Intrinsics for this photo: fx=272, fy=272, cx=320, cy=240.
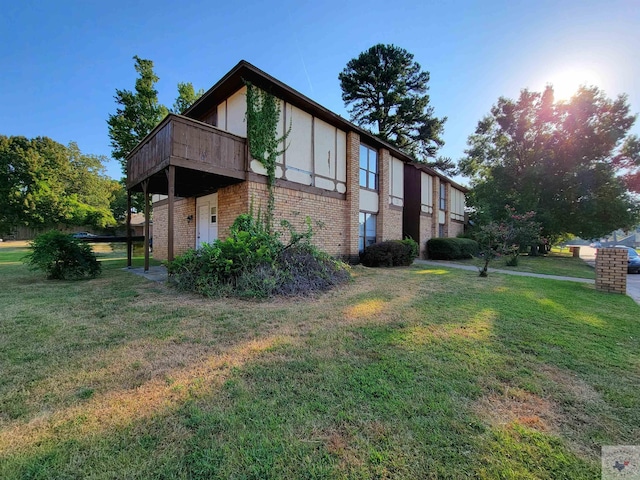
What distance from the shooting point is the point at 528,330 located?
3795 mm

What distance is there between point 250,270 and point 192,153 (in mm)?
3728

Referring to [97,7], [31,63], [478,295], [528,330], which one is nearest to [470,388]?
[528,330]

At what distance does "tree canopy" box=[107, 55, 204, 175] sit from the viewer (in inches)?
793

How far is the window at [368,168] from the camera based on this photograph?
12.3 meters

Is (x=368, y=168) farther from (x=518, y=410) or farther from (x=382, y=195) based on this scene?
(x=518, y=410)

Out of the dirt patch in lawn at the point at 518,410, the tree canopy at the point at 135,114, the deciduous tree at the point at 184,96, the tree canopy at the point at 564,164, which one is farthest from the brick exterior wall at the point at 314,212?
the deciduous tree at the point at 184,96

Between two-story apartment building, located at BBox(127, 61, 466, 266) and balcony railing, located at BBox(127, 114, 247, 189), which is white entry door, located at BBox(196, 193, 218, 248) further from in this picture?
balcony railing, located at BBox(127, 114, 247, 189)

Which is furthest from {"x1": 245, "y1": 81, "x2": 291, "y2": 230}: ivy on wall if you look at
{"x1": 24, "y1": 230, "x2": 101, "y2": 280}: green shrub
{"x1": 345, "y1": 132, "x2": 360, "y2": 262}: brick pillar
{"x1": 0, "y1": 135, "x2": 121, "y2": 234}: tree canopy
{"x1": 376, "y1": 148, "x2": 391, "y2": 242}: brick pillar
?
{"x1": 0, "y1": 135, "x2": 121, "y2": 234}: tree canopy

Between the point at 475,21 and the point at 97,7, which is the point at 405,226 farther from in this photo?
the point at 97,7

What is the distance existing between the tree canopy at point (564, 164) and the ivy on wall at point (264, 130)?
18.1 m

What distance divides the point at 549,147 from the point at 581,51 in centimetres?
1559

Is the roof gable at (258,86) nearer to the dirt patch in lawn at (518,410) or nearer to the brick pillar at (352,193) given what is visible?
the brick pillar at (352,193)

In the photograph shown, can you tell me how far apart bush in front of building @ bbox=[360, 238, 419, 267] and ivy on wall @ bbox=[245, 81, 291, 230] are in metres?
4.71

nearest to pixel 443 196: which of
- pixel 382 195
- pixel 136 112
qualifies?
pixel 382 195
